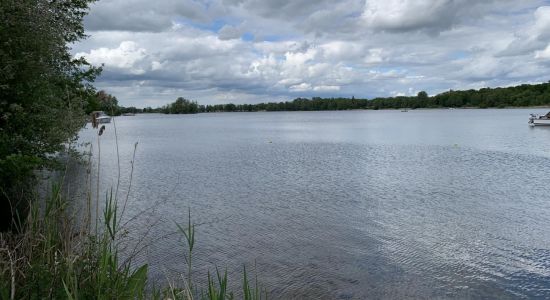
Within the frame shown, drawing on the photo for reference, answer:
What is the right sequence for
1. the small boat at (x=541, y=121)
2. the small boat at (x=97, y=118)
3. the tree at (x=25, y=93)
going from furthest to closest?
the small boat at (x=541, y=121), the tree at (x=25, y=93), the small boat at (x=97, y=118)

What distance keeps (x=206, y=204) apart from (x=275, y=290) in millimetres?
8632

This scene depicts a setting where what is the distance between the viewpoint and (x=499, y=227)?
1398 centimetres

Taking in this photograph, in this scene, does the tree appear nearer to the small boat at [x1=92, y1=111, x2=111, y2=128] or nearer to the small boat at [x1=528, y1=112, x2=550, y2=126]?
the small boat at [x1=92, y1=111, x2=111, y2=128]

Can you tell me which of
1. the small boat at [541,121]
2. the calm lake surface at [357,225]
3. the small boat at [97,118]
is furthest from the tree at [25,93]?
the small boat at [541,121]

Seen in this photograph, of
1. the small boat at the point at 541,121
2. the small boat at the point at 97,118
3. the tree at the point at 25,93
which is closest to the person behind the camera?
the small boat at the point at 97,118

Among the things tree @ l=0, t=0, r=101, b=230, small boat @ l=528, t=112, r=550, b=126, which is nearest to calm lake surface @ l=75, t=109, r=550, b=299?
tree @ l=0, t=0, r=101, b=230

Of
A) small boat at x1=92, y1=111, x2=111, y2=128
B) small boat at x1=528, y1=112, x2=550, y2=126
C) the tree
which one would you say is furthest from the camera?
small boat at x1=528, y1=112, x2=550, y2=126

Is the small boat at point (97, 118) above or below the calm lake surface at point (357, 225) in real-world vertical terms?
above

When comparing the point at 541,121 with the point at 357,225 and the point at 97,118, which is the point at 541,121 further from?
the point at 97,118

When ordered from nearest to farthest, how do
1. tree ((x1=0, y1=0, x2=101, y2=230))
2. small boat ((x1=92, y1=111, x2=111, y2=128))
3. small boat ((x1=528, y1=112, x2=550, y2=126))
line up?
small boat ((x1=92, y1=111, x2=111, y2=128))
tree ((x1=0, y1=0, x2=101, y2=230))
small boat ((x1=528, y1=112, x2=550, y2=126))

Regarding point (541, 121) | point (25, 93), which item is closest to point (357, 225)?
point (25, 93)

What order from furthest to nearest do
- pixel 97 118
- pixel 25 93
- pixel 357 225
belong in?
pixel 357 225, pixel 25 93, pixel 97 118

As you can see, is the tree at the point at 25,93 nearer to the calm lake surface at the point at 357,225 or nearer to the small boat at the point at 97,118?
the small boat at the point at 97,118

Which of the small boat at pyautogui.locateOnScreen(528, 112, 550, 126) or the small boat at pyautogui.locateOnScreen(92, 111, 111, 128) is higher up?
the small boat at pyautogui.locateOnScreen(92, 111, 111, 128)
